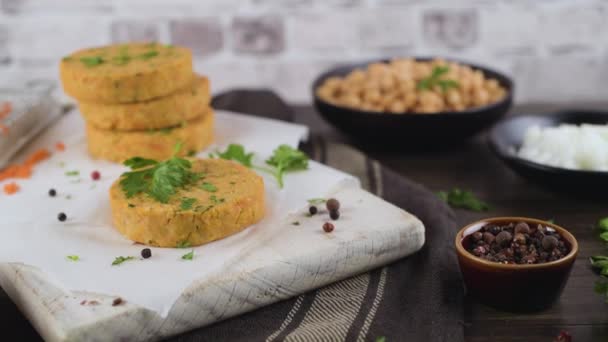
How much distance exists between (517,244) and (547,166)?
1.99ft

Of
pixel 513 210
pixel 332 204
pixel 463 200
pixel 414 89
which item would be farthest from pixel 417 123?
pixel 332 204

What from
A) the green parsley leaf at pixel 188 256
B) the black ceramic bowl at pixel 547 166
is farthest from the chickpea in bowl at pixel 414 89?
the green parsley leaf at pixel 188 256

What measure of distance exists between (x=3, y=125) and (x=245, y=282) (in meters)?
1.41

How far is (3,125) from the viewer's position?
2.65 m

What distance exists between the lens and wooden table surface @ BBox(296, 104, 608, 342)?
1.67 metres

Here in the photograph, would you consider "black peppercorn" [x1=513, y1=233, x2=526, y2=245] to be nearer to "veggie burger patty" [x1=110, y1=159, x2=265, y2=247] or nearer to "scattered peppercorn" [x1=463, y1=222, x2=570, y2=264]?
"scattered peppercorn" [x1=463, y1=222, x2=570, y2=264]

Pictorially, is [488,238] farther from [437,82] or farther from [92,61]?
[92,61]

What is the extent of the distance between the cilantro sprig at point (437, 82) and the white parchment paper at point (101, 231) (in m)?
0.56

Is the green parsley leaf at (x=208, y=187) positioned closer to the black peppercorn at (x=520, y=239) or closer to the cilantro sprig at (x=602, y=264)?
the black peppercorn at (x=520, y=239)

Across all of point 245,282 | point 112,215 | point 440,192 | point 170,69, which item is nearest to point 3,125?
point 170,69

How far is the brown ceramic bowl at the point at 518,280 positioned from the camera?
5.45 ft

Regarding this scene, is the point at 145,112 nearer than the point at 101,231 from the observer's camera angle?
No

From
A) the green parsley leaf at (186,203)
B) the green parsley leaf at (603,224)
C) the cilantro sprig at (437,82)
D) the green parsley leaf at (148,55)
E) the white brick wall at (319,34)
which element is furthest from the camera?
the white brick wall at (319,34)

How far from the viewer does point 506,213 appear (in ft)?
7.64
